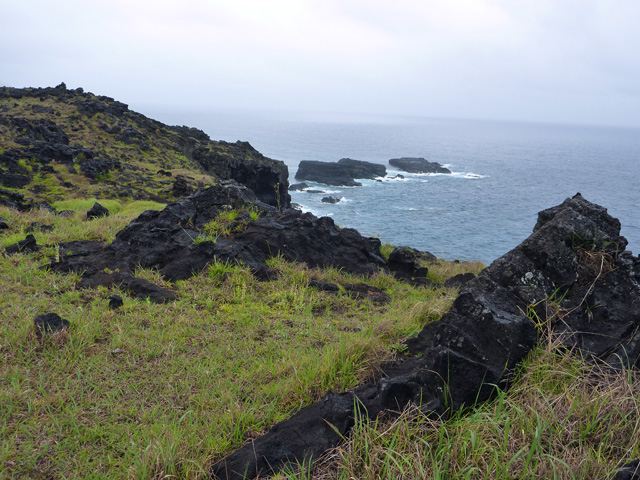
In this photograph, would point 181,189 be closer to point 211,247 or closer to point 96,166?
point 96,166

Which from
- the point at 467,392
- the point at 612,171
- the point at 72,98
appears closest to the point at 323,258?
the point at 467,392

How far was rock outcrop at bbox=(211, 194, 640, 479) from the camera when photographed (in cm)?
381

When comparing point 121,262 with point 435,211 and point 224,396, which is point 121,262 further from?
point 435,211

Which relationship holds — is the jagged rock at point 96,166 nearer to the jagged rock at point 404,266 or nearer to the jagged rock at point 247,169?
the jagged rock at point 247,169

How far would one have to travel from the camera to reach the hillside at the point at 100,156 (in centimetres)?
2878

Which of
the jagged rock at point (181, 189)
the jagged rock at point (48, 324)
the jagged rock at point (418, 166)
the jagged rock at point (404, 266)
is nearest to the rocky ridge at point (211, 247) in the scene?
the jagged rock at point (404, 266)

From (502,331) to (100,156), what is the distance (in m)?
39.5

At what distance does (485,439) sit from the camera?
339 cm

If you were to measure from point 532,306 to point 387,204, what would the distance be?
62.6m

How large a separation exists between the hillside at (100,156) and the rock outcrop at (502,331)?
1891cm

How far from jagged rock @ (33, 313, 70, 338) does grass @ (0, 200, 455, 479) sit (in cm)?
11

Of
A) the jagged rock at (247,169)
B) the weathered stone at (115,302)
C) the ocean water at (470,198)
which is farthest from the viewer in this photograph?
the ocean water at (470,198)

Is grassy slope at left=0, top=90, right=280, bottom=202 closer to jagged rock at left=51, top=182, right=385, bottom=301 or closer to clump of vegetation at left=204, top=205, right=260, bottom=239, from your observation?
jagged rock at left=51, top=182, right=385, bottom=301

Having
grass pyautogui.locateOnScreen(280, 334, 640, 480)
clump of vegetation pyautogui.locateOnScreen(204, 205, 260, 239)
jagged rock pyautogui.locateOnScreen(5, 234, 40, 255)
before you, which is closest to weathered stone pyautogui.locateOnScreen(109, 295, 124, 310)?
clump of vegetation pyautogui.locateOnScreen(204, 205, 260, 239)
